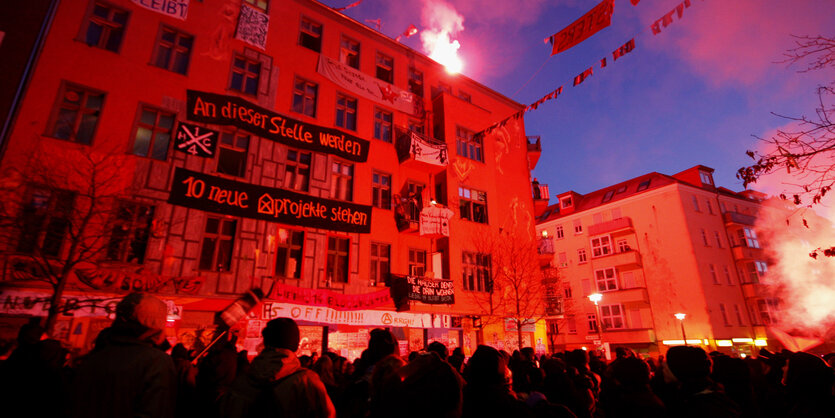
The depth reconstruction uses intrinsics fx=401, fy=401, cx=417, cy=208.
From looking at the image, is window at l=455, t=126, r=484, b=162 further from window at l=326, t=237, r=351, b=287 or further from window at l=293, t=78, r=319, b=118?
window at l=326, t=237, r=351, b=287

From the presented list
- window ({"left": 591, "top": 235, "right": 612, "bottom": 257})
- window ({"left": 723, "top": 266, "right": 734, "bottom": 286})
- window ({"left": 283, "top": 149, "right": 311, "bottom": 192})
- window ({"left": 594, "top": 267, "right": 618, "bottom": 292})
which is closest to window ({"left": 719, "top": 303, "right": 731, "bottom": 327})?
window ({"left": 723, "top": 266, "right": 734, "bottom": 286})

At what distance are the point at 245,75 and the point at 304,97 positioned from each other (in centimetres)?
290

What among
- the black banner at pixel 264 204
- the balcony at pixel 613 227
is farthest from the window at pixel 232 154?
the balcony at pixel 613 227

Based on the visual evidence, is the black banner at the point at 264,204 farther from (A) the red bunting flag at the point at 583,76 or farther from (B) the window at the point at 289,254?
(A) the red bunting flag at the point at 583,76

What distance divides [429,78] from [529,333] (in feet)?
57.2

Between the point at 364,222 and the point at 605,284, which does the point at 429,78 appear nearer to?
the point at 364,222

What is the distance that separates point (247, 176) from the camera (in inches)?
671

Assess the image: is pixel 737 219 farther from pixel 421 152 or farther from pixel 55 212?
pixel 55 212

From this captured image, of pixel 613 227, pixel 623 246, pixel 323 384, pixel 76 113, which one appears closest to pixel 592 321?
pixel 623 246

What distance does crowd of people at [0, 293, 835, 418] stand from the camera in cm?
266

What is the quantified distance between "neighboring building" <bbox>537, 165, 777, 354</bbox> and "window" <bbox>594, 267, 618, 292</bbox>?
0.33 ft

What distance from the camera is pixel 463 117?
26188mm

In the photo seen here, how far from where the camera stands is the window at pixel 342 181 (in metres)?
20.0

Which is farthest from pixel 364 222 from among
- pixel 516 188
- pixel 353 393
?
pixel 353 393
